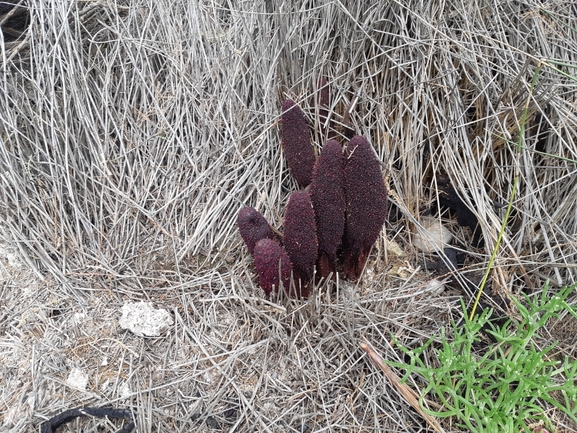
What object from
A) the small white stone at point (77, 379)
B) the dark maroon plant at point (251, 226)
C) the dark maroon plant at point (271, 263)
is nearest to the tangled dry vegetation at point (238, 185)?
the small white stone at point (77, 379)

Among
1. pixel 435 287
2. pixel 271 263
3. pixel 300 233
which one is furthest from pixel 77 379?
pixel 435 287

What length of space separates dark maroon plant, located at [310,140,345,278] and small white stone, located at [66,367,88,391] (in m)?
0.97

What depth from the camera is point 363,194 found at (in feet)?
5.40

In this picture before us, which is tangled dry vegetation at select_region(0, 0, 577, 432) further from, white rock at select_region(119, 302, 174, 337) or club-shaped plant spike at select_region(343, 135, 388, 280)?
club-shaped plant spike at select_region(343, 135, 388, 280)

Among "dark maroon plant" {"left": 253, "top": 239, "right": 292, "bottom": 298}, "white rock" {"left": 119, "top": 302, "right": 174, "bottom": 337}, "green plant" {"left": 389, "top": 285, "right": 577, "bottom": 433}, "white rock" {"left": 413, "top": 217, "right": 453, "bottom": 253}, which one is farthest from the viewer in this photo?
"white rock" {"left": 413, "top": 217, "right": 453, "bottom": 253}

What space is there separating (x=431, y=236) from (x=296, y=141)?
684 mm

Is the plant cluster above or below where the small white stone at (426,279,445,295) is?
above

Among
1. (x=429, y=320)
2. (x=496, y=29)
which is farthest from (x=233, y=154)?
(x=496, y=29)

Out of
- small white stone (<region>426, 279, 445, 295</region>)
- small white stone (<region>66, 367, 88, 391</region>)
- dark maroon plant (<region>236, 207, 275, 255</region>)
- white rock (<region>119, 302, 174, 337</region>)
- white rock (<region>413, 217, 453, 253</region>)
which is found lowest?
small white stone (<region>66, 367, 88, 391</region>)

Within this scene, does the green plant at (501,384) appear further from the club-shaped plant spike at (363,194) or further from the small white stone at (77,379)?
the small white stone at (77,379)

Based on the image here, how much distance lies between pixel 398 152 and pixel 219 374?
3.93 ft

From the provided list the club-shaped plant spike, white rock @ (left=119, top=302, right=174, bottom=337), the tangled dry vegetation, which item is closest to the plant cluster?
the club-shaped plant spike

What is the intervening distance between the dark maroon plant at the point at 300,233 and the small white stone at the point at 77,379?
2.73ft

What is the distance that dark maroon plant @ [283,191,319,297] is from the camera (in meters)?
1.58
